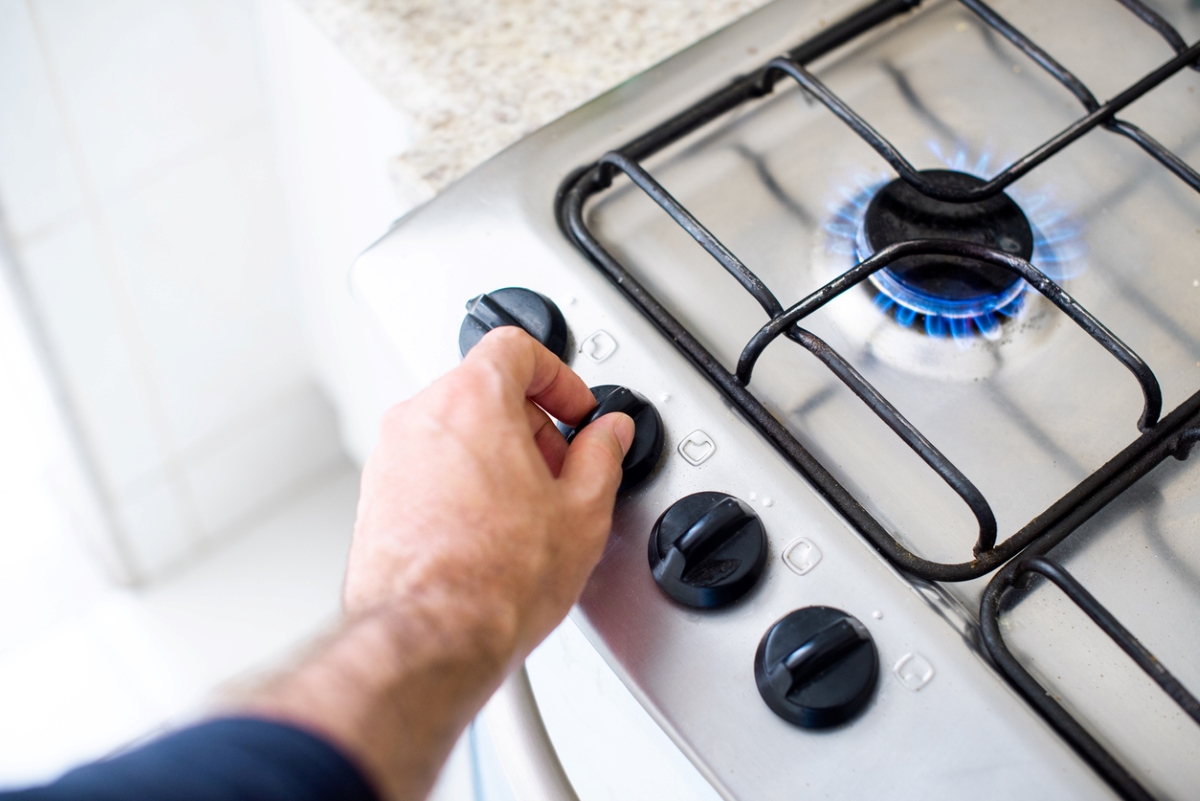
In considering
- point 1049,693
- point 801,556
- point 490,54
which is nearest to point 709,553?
point 801,556

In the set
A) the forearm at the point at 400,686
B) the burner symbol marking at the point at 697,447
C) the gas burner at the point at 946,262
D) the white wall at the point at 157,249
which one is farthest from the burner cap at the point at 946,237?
the white wall at the point at 157,249

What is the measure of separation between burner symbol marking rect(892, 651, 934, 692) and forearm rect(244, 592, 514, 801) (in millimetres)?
146

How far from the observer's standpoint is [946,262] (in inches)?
17.9

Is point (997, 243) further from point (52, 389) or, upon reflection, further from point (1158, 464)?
point (52, 389)

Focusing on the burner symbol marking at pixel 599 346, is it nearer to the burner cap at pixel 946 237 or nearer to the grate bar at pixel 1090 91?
the burner cap at pixel 946 237

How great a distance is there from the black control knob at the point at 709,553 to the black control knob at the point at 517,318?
10 cm

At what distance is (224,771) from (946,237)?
38 centimetres

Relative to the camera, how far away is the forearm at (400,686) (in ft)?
0.94

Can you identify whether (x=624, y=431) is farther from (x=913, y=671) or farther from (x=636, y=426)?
(x=913, y=671)

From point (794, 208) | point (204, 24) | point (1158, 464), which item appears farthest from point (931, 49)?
point (204, 24)

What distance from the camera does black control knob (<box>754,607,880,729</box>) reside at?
1.14 ft

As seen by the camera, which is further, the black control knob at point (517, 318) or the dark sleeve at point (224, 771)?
the black control knob at point (517, 318)

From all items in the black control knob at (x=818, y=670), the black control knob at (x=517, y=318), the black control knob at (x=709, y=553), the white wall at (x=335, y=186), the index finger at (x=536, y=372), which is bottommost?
the black control knob at (x=818, y=670)

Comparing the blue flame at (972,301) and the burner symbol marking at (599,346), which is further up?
the burner symbol marking at (599,346)
